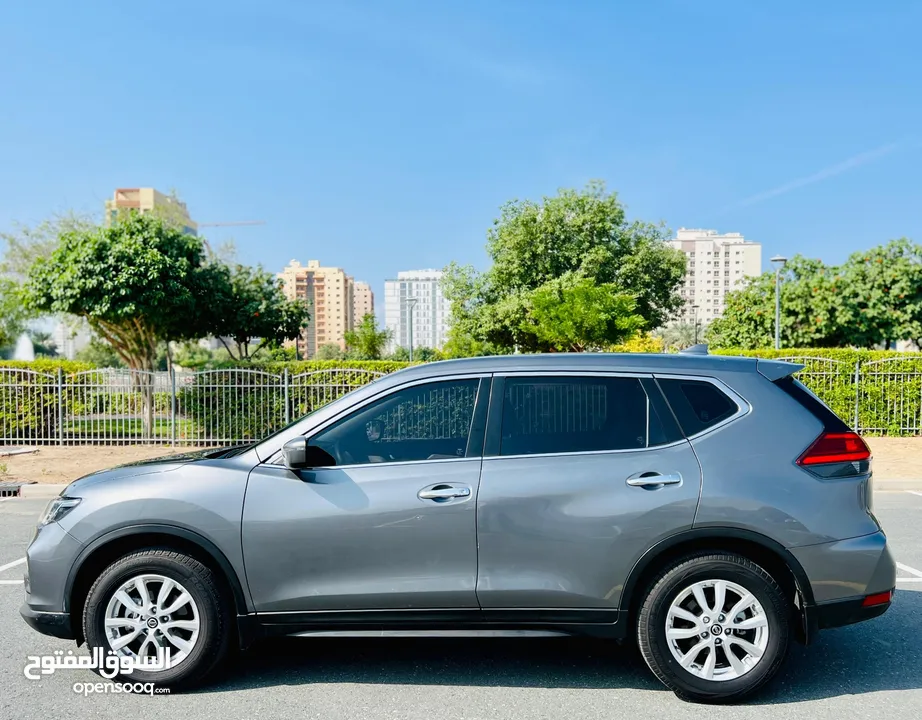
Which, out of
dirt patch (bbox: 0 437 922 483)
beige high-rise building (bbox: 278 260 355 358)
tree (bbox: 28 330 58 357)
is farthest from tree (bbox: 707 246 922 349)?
beige high-rise building (bbox: 278 260 355 358)

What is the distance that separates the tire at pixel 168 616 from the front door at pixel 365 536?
253mm

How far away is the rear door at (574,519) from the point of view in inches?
149

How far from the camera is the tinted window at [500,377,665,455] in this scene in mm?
3973

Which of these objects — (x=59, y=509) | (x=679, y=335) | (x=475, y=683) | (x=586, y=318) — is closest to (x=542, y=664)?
(x=475, y=683)

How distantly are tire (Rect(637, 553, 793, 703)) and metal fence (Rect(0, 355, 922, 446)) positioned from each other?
538 inches

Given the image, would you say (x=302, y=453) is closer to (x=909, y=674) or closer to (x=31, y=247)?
(x=909, y=674)

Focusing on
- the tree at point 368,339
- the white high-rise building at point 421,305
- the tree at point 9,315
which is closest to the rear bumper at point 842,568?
the tree at point 9,315

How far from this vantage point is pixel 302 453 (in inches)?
151

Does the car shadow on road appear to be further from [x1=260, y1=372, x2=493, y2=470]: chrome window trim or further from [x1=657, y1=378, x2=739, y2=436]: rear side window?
[x1=657, y1=378, x2=739, y2=436]: rear side window

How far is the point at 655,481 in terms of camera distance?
3.83 meters

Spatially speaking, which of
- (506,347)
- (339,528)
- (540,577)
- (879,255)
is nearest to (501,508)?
(540,577)

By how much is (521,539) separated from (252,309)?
21.9 meters

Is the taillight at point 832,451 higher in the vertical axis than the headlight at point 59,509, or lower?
higher

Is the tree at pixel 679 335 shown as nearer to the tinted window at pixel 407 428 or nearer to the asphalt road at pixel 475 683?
the asphalt road at pixel 475 683
